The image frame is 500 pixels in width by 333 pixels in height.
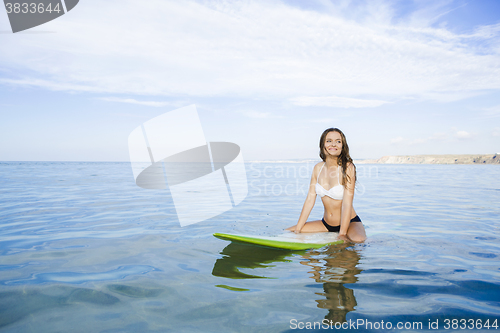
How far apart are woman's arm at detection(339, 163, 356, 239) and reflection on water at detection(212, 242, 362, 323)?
1.18 feet

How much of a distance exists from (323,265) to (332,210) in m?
1.73

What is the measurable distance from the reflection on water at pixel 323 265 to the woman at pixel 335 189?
55 cm

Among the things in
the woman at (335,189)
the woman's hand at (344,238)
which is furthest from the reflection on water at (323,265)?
the woman at (335,189)

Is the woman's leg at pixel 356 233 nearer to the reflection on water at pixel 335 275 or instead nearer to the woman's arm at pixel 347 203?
the woman's arm at pixel 347 203

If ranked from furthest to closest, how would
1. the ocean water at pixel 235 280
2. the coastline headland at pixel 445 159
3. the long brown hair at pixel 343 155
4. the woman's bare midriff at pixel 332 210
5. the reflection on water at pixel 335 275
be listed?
the coastline headland at pixel 445 159
the woman's bare midriff at pixel 332 210
the long brown hair at pixel 343 155
the reflection on water at pixel 335 275
the ocean water at pixel 235 280

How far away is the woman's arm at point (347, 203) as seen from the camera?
16.0 ft

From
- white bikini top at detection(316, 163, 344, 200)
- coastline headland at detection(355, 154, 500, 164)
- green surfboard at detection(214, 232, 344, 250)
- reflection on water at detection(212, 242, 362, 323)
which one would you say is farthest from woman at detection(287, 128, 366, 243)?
coastline headland at detection(355, 154, 500, 164)

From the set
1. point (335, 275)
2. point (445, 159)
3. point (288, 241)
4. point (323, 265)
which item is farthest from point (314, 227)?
point (445, 159)

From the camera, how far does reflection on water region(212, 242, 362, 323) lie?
2768 millimetres

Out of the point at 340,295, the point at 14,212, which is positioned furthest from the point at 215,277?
the point at 14,212

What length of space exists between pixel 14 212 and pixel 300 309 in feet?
25.7

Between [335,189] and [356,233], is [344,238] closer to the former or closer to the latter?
[356,233]

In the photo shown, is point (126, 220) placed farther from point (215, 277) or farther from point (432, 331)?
point (432, 331)

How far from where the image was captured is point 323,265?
12.4 ft
